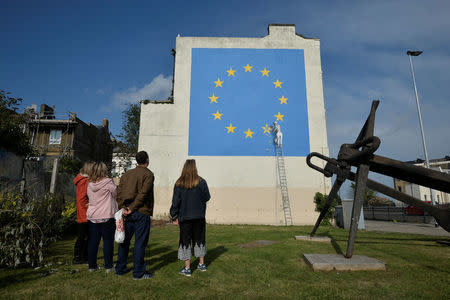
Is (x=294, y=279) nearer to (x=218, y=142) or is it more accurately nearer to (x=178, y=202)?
(x=178, y=202)

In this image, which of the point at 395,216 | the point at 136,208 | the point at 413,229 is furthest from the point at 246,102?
the point at 395,216

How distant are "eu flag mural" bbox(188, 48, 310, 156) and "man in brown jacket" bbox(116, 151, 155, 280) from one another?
10.0 metres

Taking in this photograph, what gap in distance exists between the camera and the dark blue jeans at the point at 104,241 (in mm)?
3855

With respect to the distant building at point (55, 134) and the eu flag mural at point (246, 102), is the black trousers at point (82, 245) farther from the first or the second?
the distant building at point (55, 134)

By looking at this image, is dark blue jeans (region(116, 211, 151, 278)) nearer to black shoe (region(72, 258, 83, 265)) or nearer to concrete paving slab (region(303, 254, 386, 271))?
black shoe (region(72, 258, 83, 265))

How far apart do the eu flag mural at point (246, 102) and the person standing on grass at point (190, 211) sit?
975 cm

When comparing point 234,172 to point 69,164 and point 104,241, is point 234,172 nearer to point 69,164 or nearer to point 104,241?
point 104,241

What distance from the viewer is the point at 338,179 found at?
517 cm

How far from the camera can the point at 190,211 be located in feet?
12.4

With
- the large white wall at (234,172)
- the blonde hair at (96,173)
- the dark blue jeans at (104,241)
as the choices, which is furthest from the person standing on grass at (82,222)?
the large white wall at (234,172)

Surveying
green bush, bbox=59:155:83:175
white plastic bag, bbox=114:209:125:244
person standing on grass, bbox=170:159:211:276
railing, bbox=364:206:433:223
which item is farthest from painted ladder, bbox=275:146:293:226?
green bush, bbox=59:155:83:175

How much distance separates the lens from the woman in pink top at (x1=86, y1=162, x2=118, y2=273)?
3885mm

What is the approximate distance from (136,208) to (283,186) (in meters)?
10.9

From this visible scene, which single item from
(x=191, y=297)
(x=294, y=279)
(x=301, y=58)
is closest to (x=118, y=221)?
(x=191, y=297)
